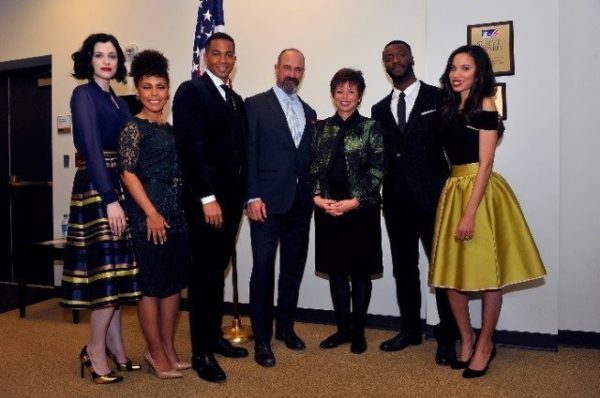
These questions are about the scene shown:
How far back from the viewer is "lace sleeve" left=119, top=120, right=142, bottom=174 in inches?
98.0

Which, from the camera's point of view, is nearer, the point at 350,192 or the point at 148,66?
the point at 148,66

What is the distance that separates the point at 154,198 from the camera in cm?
256

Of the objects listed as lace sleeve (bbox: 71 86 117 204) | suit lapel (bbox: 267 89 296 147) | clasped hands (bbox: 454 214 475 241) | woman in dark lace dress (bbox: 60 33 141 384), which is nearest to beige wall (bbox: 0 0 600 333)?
clasped hands (bbox: 454 214 475 241)

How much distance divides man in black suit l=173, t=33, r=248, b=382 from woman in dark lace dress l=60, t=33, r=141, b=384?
305 mm

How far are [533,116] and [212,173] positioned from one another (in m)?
1.83

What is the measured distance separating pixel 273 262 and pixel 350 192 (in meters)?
0.56

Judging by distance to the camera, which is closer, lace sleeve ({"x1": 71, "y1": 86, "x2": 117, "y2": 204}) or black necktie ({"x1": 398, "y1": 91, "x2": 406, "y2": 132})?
lace sleeve ({"x1": 71, "y1": 86, "x2": 117, "y2": 204})

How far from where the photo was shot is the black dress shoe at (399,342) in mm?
3115

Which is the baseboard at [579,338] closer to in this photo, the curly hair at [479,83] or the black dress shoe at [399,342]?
the black dress shoe at [399,342]

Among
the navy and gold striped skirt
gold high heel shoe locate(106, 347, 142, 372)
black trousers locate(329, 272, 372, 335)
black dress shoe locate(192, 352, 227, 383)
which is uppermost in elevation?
the navy and gold striped skirt

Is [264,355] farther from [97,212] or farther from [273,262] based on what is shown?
[97,212]

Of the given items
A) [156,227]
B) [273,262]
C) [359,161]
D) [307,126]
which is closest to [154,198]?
[156,227]

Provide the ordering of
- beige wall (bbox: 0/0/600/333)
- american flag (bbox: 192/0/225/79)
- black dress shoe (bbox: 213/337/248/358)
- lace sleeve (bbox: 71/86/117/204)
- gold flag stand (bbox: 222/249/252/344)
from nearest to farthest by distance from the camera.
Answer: lace sleeve (bbox: 71/86/117/204) → black dress shoe (bbox: 213/337/248/358) → beige wall (bbox: 0/0/600/333) → gold flag stand (bbox: 222/249/252/344) → american flag (bbox: 192/0/225/79)

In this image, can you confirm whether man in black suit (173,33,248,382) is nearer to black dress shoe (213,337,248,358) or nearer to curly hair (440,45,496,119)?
black dress shoe (213,337,248,358)
